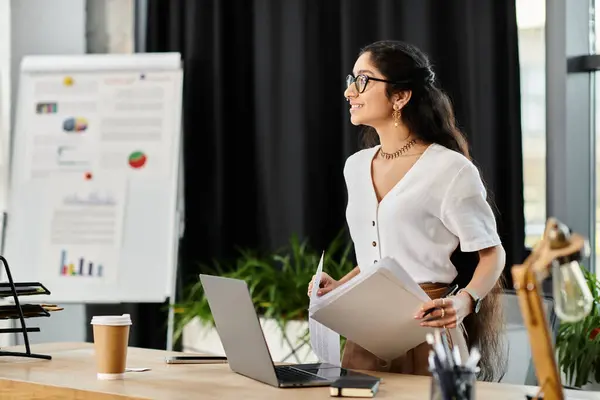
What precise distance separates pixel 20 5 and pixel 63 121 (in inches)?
28.0

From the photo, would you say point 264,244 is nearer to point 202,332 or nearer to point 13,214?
point 202,332

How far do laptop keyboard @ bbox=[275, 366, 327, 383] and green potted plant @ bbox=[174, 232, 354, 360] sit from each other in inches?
79.1

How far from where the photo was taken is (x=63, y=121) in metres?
4.48

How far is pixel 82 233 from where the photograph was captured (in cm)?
437

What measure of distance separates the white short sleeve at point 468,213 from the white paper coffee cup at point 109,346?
81cm

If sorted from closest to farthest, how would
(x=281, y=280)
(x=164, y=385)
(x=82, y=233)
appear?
1. (x=164, y=385)
2. (x=281, y=280)
3. (x=82, y=233)

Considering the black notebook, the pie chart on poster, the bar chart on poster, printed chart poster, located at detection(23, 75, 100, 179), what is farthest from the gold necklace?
printed chart poster, located at detection(23, 75, 100, 179)

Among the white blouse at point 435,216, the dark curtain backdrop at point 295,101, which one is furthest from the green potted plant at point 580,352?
the white blouse at point 435,216

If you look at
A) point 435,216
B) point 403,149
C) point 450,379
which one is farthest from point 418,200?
point 450,379

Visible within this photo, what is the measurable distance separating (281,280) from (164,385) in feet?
7.77

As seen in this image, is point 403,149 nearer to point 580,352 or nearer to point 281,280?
point 580,352

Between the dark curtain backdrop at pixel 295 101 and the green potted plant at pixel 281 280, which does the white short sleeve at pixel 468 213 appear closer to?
the dark curtain backdrop at pixel 295 101

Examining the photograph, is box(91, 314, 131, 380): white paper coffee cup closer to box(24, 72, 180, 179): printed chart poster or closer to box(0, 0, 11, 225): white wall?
box(24, 72, 180, 179): printed chart poster

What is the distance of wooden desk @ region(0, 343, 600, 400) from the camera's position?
5.73 ft
